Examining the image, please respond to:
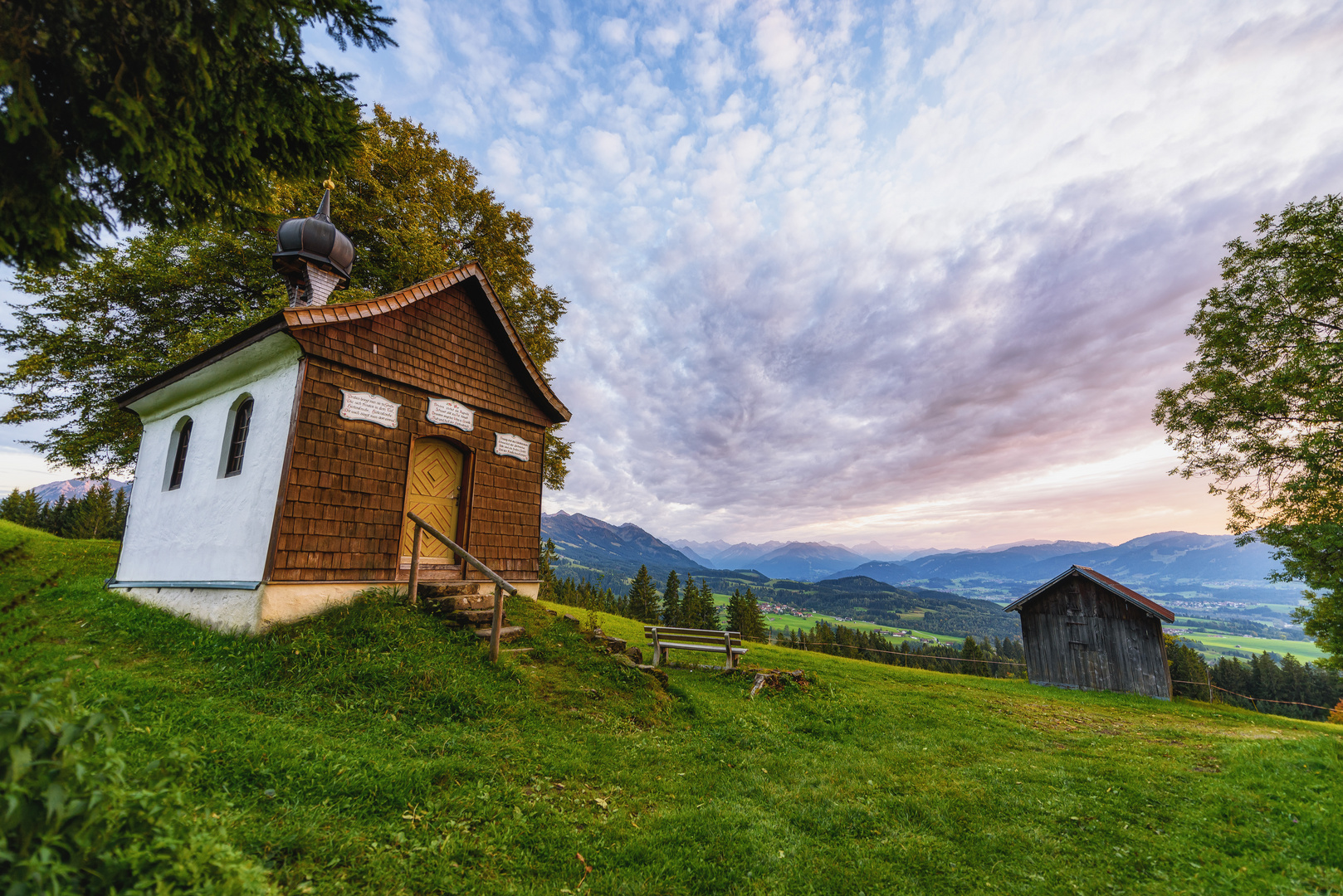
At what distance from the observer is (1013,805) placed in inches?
243

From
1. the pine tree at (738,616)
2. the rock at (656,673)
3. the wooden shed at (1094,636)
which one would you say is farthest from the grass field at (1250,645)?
the rock at (656,673)

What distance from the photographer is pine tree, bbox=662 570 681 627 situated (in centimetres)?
5453

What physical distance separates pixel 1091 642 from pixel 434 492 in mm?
27130

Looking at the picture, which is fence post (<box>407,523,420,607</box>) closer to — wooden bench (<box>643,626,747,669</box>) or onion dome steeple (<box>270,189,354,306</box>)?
wooden bench (<box>643,626,747,669</box>)

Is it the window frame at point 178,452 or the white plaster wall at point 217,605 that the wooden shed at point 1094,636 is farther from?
the window frame at point 178,452

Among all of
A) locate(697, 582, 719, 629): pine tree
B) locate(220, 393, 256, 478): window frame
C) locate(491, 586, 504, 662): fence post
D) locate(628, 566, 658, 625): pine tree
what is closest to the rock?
locate(491, 586, 504, 662): fence post

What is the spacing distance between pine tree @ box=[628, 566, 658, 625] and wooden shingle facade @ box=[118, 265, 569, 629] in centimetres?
4345

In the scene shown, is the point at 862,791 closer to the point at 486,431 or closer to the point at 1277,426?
the point at 486,431

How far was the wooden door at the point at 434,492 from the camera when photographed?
10.9 metres

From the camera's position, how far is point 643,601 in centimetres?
5516

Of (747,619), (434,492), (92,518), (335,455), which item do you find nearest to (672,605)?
(747,619)

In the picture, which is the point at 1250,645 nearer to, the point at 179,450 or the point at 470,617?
the point at 470,617

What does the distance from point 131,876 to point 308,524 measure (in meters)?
7.74

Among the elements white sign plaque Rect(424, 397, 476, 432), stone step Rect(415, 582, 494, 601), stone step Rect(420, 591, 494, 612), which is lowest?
stone step Rect(420, 591, 494, 612)
